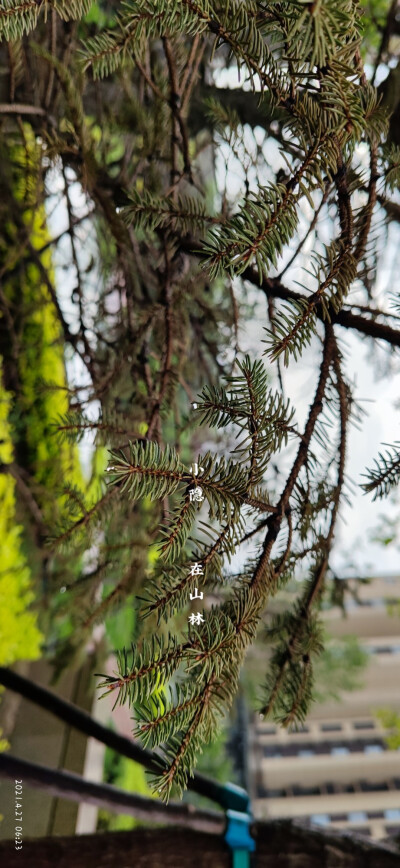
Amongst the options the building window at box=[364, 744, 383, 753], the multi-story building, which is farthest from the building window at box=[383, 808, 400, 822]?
the building window at box=[364, 744, 383, 753]

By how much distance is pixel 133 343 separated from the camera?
2.08 feet

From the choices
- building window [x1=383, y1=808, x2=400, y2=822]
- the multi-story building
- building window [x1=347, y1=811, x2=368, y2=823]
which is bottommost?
building window [x1=347, y1=811, x2=368, y2=823]

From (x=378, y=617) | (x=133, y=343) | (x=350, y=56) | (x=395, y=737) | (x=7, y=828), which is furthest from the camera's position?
(x=378, y=617)

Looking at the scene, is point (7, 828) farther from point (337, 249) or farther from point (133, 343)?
point (337, 249)

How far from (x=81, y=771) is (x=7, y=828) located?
2.61 feet

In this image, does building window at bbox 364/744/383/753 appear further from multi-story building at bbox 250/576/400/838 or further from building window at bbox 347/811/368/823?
building window at bbox 347/811/368/823

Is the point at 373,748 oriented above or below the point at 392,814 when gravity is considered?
above

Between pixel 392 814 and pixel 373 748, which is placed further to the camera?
pixel 373 748

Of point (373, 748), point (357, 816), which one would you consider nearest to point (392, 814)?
point (357, 816)

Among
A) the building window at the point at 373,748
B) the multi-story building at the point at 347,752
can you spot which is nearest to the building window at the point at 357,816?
the multi-story building at the point at 347,752

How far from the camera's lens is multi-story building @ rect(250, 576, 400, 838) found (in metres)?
3.07

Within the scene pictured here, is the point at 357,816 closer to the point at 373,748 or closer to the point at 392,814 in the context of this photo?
the point at 392,814

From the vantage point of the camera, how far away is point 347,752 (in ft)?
10.3

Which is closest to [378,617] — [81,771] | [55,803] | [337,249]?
[81,771]
